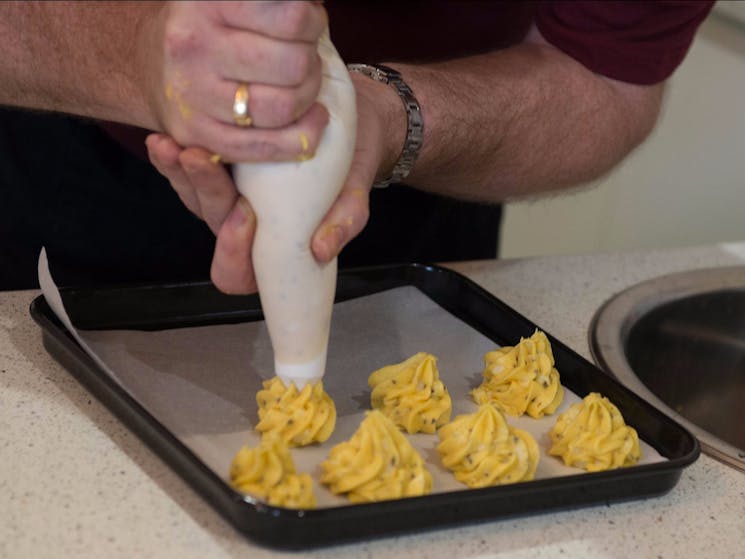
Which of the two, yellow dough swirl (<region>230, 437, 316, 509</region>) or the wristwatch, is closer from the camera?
yellow dough swirl (<region>230, 437, 316, 509</region>)

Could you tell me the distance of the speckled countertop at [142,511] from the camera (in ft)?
2.65

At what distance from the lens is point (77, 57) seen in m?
0.97

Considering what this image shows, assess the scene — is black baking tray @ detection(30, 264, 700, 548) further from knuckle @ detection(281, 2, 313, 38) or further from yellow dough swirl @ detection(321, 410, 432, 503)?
knuckle @ detection(281, 2, 313, 38)

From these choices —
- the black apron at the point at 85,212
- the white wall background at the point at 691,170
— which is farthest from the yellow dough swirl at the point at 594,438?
the white wall background at the point at 691,170

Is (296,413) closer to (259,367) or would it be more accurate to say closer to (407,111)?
(259,367)

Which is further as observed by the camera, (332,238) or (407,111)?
(407,111)

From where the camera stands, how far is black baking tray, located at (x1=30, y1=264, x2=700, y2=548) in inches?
31.6

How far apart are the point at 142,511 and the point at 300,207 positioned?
25 cm

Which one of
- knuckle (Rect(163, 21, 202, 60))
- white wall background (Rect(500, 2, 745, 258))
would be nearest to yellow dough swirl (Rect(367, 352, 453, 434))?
knuckle (Rect(163, 21, 202, 60))

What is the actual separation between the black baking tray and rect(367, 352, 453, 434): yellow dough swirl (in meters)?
0.12

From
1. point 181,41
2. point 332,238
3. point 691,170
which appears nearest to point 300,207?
point 332,238

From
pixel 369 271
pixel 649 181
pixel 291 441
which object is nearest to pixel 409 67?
pixel 369 271

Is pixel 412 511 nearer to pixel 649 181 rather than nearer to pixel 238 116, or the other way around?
pixel 238 116

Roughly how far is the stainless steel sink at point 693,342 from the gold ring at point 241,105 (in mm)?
559
